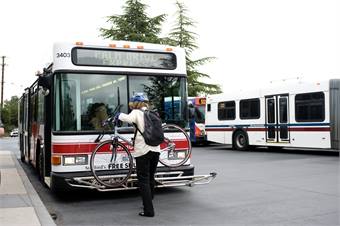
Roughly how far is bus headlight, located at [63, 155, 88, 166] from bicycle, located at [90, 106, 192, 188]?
0.20 metres

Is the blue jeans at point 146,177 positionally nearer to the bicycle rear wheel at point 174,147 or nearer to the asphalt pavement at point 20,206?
the asphalt pavement at point 20,206

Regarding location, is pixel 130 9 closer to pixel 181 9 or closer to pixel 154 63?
pixel 181 9

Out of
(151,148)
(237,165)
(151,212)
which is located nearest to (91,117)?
(151,148)

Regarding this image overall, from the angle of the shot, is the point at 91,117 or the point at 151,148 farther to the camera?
the point at 91,117

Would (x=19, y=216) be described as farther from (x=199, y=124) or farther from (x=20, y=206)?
(x=199, y=124)

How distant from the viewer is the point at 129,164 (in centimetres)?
839

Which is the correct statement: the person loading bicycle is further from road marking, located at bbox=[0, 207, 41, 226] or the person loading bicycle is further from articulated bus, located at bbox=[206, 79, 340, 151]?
articulated bus, located at bbox=[206, 79, 340, 151]

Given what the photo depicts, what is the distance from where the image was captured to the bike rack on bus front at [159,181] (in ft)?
26.2

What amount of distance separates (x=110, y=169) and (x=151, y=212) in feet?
5.26

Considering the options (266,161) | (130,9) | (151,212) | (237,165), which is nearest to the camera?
(151,212)

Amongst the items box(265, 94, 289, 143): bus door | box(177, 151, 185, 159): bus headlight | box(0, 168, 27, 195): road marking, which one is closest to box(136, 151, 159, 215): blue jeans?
box(177, 151, 185, 159): bus headlight

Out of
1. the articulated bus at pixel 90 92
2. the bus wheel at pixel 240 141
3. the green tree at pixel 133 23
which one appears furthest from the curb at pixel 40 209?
the green tree at pixel 133 23

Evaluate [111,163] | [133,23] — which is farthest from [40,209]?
[133,23]

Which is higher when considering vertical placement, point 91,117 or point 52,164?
point 91,117
